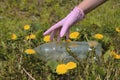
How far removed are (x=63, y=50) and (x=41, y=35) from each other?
1.54 ft

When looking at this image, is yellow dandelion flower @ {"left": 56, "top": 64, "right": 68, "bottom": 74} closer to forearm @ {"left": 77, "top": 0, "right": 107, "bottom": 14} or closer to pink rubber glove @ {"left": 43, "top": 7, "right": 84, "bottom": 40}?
pink rubber glove @ {"left": 43, "top": 7, "right": 84, "bottom": 40}

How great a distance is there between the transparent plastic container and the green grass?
0.34 ft

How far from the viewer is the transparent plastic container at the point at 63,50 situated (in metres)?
3.33

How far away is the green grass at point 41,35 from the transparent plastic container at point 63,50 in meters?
0.10

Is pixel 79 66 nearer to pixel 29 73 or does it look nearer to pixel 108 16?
pixel 29 73

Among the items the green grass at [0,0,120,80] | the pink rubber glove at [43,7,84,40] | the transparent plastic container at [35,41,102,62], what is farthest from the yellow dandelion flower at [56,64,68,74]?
the transparent plastic container at [35,41,102,62]

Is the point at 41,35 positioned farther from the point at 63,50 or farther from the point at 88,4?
the point at 88,4

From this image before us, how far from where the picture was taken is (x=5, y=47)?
12.0 feet

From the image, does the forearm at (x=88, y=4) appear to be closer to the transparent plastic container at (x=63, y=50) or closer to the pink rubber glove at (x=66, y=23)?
the pink rubber glove at (x=66, y=23)

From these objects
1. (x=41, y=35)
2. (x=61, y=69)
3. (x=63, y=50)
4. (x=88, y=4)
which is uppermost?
(x=88, y=4)

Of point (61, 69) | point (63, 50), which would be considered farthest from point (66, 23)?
point (63, 50)

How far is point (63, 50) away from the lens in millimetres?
3449

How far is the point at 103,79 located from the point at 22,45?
101 centimetres

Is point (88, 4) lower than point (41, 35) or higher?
higher
